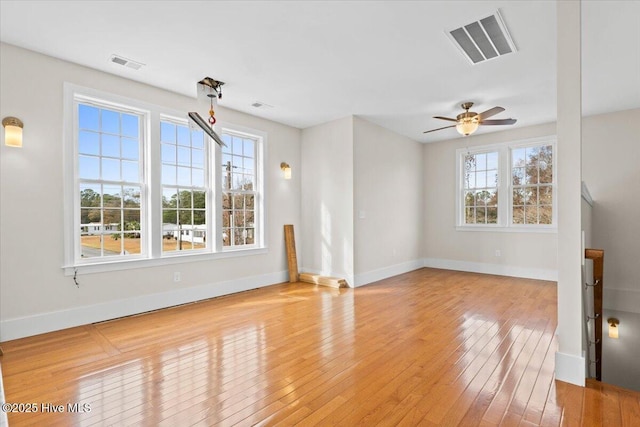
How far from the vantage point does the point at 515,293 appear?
4.87 m

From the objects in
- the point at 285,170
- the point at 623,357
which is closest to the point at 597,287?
the point at 623,357

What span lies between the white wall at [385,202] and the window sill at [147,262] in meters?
1.98

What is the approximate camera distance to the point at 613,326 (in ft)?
13.5

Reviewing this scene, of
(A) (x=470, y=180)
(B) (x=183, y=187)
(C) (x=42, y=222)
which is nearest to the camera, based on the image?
(C) (x=42, y=222)

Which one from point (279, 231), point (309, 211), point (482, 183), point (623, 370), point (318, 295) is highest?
point (482, 183)

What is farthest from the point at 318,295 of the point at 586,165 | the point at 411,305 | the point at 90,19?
A: the point at 586,165

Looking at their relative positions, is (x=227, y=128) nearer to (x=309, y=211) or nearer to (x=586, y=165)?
(x=309, y=211)

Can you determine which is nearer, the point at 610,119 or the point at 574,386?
the point at 574,386

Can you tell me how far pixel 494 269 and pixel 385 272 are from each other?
2286 mm

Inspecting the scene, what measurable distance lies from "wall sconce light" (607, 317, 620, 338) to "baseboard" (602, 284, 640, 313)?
1.82 ft

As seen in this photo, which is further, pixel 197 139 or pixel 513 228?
pixel 513 228

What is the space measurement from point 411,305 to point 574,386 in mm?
2127

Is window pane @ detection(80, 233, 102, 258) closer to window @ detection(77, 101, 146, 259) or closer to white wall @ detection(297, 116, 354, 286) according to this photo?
window @ detection(77, 101, 146, 259)

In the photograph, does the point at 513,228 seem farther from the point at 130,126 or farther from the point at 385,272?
the point at 130,126
